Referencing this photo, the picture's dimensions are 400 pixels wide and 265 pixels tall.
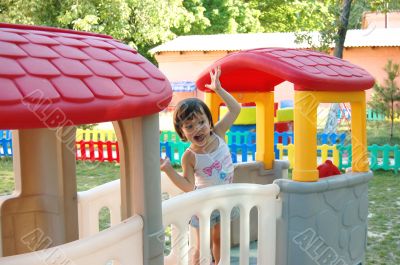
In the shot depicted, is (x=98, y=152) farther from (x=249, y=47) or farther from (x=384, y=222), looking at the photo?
(x=249, y=47)

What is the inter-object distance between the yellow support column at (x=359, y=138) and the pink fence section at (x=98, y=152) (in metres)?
7.18

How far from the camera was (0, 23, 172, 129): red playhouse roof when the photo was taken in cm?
154

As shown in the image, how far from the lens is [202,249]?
286cm

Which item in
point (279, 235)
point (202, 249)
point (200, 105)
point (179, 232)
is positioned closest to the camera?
point (179, 232)

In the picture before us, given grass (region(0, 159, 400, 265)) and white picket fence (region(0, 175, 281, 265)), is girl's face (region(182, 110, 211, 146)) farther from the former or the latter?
grass (region(0, 159, 400, 265))

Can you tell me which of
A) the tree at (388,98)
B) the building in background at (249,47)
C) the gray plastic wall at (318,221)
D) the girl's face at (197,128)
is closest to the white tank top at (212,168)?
the girl's face at (197,128)

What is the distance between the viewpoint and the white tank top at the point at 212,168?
10.8 feet

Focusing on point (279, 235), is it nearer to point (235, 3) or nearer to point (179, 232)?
point (179, 232)

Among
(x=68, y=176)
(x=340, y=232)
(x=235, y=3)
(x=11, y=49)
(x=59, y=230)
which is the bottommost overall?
(x=340, y=232)

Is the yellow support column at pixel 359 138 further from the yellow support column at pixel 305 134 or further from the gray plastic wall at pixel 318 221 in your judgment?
the yellow support column at pixel 305 134

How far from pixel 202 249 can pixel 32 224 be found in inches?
38.7

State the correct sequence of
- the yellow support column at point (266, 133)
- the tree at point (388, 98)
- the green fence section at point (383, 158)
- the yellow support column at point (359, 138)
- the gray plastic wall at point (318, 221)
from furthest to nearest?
the tree at point (388, 98) < the green fence section at point (383, 158) < the yellow support column at point (266, 133) < the yellow support column at point (359, 138) < the gray plastic wall at point (318, 221)

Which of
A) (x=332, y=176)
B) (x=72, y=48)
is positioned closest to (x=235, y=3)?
(x=332, y=176)

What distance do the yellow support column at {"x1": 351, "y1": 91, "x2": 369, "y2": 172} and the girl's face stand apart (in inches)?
48.3
